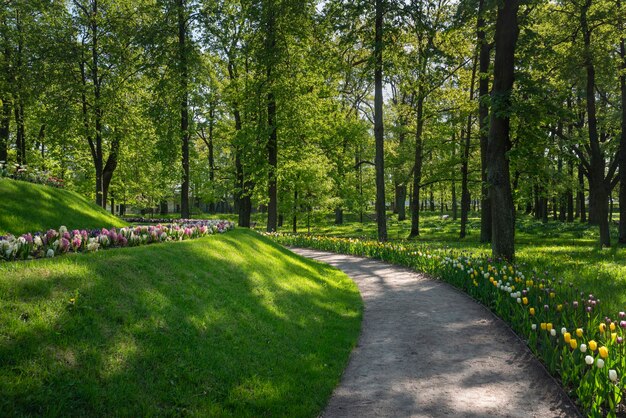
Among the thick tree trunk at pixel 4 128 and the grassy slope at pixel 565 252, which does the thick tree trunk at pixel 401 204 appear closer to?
the grassy slope at pixel 565 252

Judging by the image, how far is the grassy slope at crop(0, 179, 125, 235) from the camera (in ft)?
27.8

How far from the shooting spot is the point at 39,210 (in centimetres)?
934

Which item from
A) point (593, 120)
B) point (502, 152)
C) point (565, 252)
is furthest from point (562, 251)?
point (502, 152)

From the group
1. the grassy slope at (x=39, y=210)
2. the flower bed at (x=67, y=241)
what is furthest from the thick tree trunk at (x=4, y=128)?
the flower bed at (x=67, y=241)

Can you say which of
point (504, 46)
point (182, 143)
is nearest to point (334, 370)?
point (504, 46)

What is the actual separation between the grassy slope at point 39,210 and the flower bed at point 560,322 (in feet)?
32.0

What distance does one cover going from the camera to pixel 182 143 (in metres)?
20.1

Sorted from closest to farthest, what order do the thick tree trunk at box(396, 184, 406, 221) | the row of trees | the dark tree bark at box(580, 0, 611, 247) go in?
the row of trees, the dark tree bark at box(580, 0, 611, 247), the thick tree trunk at box(396, 184, 406, 221)

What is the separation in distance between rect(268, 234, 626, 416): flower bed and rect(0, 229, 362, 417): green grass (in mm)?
2776

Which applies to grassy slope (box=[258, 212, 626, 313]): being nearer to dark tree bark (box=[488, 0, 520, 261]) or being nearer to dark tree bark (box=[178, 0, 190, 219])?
dark tree bark (box=[488, 0, 520, 261])

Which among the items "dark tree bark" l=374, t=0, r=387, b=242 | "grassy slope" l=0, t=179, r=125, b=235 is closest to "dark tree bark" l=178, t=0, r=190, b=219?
"grassy slope" l=0, t=179, r=125, b=235

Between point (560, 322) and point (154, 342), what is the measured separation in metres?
5.76

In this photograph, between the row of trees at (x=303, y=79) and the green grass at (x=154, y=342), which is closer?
the green grass at (x=154, y=342)

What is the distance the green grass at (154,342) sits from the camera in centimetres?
336
